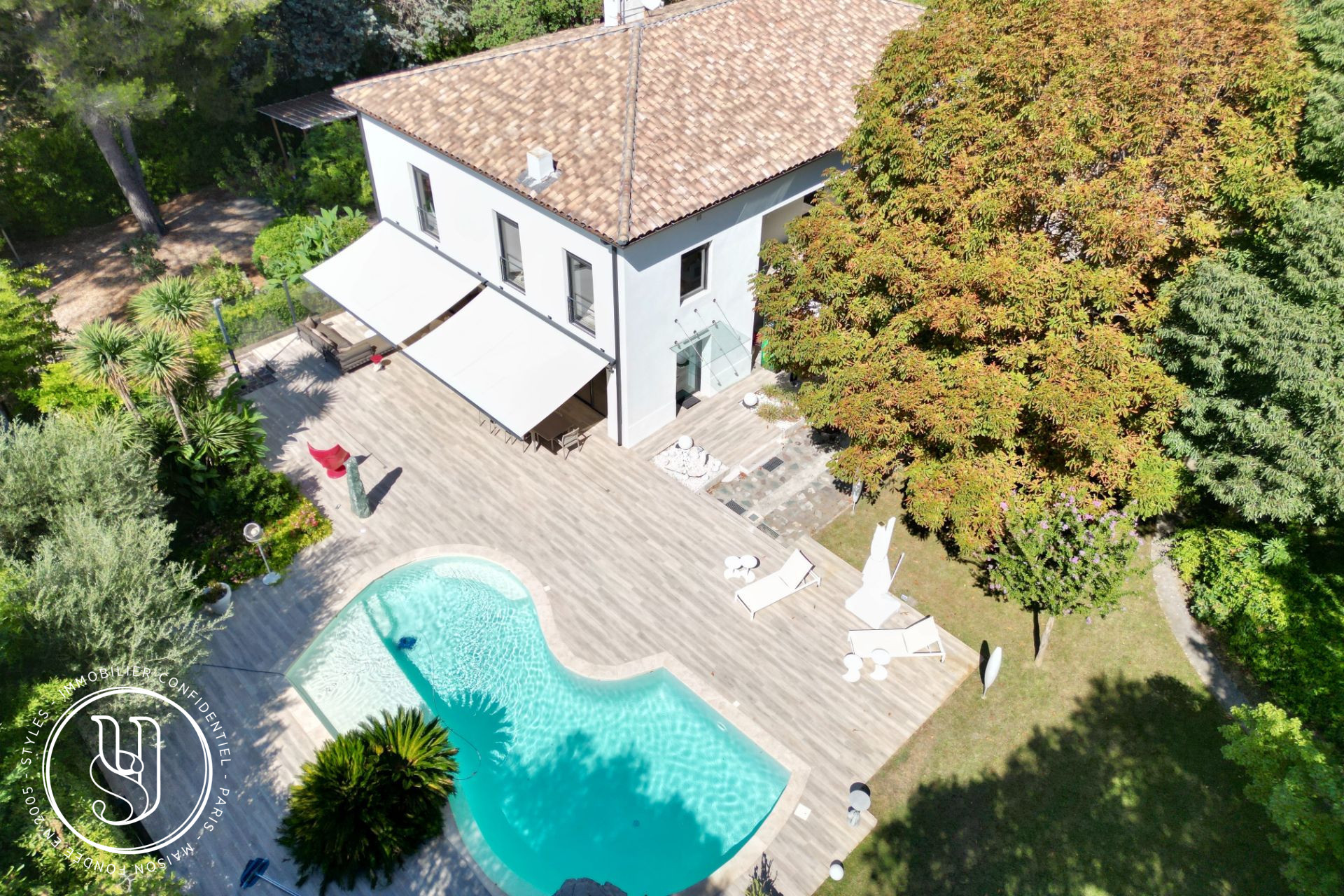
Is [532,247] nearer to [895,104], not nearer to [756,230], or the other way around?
[756,230]

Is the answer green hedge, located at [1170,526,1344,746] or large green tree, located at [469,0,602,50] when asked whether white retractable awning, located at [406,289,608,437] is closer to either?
green hedge, located at [1170,526,1344,746]

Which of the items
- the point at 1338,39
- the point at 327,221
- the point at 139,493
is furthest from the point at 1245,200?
the point at 327,221

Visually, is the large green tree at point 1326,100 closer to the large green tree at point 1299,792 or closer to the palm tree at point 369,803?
the large green tree at point 1299,792

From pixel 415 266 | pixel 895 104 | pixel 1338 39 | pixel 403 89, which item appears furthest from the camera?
pixel 415 266

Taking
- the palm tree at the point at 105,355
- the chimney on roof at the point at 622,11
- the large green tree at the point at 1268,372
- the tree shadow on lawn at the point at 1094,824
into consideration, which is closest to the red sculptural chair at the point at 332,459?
the palm tree at the point at 105,355

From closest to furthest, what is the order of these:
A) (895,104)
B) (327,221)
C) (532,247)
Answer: (895,104)
(532,247)
(327,221)

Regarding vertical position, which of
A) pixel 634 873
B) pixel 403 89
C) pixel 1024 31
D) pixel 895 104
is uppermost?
pixel 1024 31

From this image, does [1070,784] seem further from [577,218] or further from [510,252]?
[510,252]
